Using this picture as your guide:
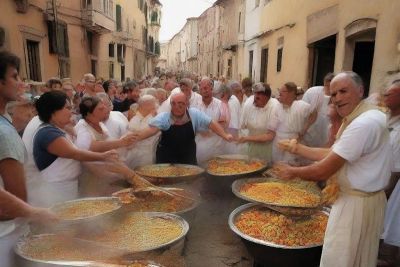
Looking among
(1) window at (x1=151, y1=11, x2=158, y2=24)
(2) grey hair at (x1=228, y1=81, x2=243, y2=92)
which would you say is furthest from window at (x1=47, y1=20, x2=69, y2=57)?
(1) window at (x1=151, y1=11, x2=158, y2=24)

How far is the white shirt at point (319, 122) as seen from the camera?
648cm

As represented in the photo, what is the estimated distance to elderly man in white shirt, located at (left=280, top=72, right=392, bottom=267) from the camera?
2.59 metres

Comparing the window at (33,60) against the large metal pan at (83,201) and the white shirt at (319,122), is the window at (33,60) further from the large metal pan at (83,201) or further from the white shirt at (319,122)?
the white shirt at (319,122)

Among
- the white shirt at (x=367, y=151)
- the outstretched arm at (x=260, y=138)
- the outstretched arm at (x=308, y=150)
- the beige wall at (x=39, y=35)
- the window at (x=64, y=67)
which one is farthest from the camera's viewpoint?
the window at (x=64, y=67)

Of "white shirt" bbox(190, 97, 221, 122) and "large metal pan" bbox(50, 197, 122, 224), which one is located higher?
"white shirt" bbox(190, 97, 221, 122)

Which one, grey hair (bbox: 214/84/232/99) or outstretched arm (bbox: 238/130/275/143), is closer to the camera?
outstretched arm (bbox: 238/130/275/143)

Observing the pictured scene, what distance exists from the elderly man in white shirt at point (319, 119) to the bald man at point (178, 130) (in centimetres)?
229

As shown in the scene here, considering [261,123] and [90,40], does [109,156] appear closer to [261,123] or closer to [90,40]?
[261,123]

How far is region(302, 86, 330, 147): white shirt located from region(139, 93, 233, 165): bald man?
2.28m

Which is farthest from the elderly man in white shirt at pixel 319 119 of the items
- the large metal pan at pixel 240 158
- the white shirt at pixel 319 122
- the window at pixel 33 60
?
the window at pixel 33 60

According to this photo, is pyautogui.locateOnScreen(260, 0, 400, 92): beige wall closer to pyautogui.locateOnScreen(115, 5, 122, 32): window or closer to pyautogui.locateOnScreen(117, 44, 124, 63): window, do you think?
pyautogui.locateOnScreen(117, 44, 124, 63): window

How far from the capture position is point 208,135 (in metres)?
5.62

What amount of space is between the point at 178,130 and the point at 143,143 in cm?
79

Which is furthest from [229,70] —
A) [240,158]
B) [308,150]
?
[308,150]
